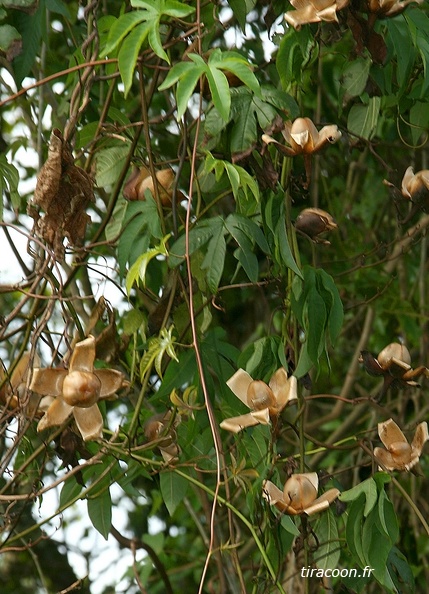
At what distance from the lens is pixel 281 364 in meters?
0.99

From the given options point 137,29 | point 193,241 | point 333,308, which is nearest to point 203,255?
point 193,241

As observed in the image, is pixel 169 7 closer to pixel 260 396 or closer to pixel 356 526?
pixel 260 396

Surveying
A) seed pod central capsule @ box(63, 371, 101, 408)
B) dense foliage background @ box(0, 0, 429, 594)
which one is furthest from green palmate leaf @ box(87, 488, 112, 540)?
seed pod central capsule @ box(63, 371, 101, 408)

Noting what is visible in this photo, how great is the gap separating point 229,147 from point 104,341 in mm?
259

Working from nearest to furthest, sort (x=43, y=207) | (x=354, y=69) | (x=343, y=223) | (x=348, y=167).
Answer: (x=43, y=207), (x=354, y=69), (x=343, y=223), (x=348, y=167)

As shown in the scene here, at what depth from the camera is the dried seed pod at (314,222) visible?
0.99 m

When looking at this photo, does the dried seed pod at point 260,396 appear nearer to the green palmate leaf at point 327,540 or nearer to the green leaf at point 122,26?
the green palmate leaf at point 327,540

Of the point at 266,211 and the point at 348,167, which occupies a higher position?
the point at 266,211

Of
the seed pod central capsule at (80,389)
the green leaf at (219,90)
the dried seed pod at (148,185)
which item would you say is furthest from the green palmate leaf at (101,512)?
the green leaf at (219,90)

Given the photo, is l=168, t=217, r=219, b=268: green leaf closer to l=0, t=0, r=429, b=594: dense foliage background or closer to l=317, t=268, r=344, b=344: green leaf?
l=0, t=0, r=429, b=594: dense foliage background

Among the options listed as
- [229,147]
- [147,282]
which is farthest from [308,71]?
[147,282]

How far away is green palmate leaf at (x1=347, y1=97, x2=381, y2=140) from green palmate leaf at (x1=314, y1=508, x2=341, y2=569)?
0.47 m

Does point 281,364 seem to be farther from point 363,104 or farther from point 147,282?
point 363,104

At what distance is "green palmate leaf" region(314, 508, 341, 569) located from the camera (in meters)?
1.01
